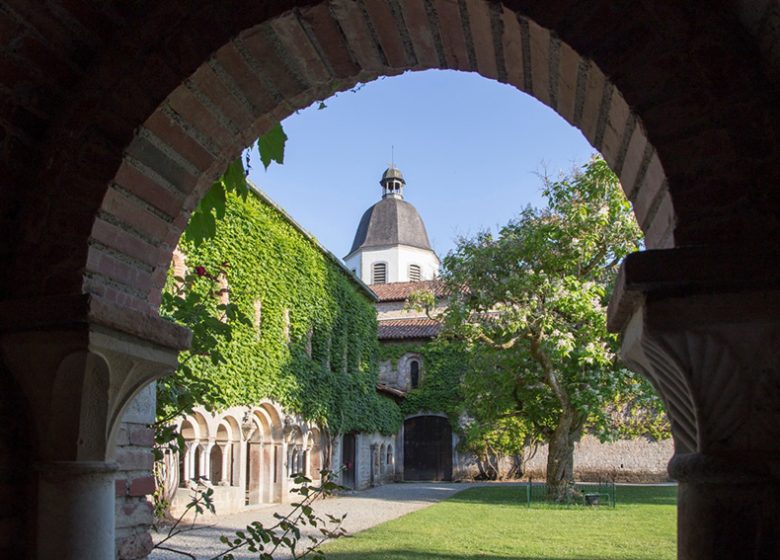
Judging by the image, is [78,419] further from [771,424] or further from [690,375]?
[771,424]

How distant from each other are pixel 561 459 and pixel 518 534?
17.7ft

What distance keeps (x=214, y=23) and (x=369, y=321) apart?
2085cm

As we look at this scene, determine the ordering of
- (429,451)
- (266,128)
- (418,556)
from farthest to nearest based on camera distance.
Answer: (429,451) → (418,556) → (266,128)

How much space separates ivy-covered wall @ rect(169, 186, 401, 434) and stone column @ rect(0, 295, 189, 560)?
791 cm

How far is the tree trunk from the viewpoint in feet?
49.3

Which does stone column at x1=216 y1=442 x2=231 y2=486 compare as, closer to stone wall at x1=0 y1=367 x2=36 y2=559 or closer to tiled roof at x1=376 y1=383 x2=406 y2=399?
Answer: tiled roof at x1=376 y1=383 x2=406 y2=399

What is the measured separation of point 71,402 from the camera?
2.12 meters

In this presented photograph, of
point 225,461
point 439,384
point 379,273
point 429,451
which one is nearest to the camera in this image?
point 225,461

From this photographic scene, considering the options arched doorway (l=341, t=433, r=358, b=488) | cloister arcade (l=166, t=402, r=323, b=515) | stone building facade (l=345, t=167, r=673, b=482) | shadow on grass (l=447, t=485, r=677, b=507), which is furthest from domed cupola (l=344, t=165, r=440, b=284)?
cloister arcade (l=166, t=402, r=323, b=515)

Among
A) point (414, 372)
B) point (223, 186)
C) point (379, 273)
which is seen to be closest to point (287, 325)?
point (414, 372)

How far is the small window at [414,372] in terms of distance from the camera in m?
26.7

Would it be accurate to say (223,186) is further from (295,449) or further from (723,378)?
(295,449)

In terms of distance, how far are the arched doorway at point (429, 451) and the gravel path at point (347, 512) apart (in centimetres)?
447

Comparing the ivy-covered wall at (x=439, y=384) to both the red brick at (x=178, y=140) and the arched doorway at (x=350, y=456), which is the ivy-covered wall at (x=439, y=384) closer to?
the arched doorway at (x=350, y=456)
